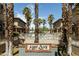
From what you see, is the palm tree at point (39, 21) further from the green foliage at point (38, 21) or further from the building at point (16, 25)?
the building at point (16, 25)

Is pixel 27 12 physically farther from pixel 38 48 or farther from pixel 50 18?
pixel 38 48

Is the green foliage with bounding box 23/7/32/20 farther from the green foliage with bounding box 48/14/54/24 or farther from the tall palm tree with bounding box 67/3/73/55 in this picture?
the tall palm tree with bounding box 67/3/73/55

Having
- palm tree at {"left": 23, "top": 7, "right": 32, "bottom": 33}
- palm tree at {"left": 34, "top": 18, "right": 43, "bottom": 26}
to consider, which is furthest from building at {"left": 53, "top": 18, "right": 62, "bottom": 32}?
palm tree at {"left": 23, "top": 7, "right": 32, "bottom": 33}

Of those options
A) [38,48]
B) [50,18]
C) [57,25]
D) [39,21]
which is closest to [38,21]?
[39,21]

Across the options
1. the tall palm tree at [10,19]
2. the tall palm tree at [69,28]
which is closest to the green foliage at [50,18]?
the tall palm tree at [69,28]

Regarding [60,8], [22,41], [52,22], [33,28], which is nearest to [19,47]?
[22,41]

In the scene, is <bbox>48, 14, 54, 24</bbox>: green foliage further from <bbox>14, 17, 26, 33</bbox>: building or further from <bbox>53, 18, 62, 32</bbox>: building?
<bbox>14, 17, 26, 33</bbox>: building

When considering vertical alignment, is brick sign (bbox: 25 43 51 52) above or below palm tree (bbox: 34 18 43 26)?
below

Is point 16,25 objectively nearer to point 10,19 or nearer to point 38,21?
point 10,19

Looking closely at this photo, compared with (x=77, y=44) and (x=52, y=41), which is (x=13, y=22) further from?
(x=77, y=44)

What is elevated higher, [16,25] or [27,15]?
[27,15]

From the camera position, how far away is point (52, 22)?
3959 millimetres

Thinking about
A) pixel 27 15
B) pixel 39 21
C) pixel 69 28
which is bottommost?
pixel 69 28

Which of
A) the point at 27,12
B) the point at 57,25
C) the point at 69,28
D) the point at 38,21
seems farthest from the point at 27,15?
the point at 69,28
